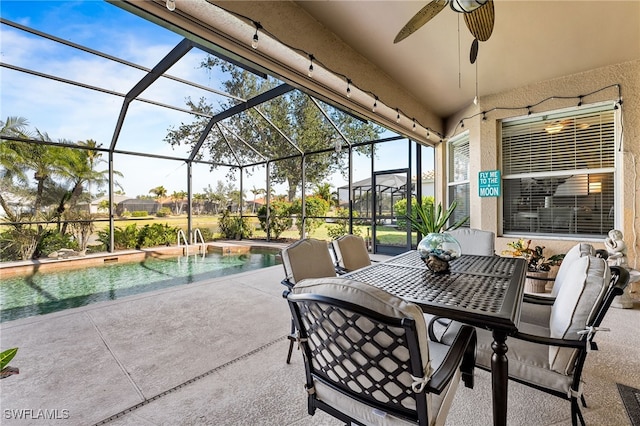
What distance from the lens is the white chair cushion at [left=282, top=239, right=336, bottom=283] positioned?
84.3 inches

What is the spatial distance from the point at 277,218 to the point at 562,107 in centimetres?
779

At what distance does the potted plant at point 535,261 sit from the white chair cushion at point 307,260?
3137 mm

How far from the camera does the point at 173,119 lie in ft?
24.9

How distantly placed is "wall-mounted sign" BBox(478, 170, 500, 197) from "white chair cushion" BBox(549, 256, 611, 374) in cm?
346

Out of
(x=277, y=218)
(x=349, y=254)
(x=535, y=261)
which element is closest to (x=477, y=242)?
(x=349, y=254)

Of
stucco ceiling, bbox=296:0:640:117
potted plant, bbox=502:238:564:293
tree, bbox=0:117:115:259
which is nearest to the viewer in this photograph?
stucco ceiling, bbox=296:0:640:117

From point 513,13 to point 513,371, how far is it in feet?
10.2

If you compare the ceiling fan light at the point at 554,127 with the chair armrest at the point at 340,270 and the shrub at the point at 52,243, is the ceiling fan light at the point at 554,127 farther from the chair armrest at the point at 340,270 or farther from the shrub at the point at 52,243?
the shrub at the point at 52,243

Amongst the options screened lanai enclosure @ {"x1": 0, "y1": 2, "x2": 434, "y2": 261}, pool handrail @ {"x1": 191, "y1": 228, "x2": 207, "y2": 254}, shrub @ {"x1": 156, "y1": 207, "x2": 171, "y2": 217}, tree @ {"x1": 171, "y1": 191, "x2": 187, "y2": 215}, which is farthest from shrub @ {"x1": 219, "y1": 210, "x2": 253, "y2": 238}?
shrub @ {"x1": 156, "y1": 207, "x2": 171, "y2": 217}

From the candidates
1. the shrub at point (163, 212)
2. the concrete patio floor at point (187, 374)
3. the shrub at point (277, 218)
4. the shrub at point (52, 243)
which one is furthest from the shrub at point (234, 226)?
the concrete patio floor at point (187, 374)

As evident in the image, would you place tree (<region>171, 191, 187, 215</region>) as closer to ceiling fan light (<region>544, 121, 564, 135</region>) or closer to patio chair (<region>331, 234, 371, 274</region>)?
patio chair (<region>331, 234, 371, 274</region>)

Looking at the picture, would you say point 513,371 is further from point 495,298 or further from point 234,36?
point 234,36

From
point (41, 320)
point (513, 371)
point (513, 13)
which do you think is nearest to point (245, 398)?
point (513, 371)

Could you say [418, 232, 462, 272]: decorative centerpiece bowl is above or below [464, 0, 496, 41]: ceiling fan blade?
below
